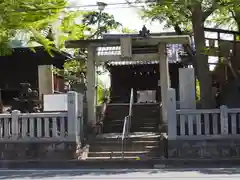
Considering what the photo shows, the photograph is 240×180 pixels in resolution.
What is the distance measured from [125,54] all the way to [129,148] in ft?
14.3

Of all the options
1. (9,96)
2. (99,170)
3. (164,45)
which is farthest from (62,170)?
(9,96)

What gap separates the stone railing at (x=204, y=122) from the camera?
15398 mm

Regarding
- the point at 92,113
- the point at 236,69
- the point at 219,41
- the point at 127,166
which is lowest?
the point at 127,166

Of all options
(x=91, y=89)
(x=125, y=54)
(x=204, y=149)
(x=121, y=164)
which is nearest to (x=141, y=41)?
(x=125, y=54)

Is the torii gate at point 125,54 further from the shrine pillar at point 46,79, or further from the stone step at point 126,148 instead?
the stone step at point 126,148

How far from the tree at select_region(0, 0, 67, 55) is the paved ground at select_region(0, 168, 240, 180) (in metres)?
5.50

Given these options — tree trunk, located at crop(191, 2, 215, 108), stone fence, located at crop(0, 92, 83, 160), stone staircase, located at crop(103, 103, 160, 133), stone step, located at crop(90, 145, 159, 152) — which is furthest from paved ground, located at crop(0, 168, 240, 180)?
stone staircase, located at crop(103, 103, 160, 133)

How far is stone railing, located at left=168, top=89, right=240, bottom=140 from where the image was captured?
1540 cm

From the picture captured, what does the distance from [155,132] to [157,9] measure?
18.0ft

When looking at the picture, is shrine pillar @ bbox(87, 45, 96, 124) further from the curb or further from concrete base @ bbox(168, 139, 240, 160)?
concrete base @ bbox(168, 139, 240, 160)

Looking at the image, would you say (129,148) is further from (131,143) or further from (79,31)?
(79,31)

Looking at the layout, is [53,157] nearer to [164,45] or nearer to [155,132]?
[155,132]

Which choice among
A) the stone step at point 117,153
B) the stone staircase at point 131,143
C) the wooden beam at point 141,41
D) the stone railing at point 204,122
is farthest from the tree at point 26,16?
the stone railing at point 204,122

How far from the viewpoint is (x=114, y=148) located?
16609 mm
